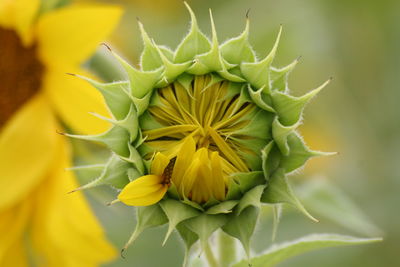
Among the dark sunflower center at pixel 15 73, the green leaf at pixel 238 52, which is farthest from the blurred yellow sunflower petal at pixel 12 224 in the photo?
the green leaf at pixel 238 52

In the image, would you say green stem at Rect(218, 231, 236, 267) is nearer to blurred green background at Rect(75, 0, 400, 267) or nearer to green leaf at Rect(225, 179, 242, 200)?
green leaf at Rect(225, 179, 242, 200)

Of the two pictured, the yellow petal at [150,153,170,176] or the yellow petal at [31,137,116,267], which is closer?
the yellow petal at [150,153,170,176]

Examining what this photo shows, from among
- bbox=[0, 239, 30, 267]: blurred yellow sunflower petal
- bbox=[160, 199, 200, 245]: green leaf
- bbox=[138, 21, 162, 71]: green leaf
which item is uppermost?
bbox=[138, 21, 162, 71]: green leaf

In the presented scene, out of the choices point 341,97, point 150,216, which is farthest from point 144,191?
point 341,97

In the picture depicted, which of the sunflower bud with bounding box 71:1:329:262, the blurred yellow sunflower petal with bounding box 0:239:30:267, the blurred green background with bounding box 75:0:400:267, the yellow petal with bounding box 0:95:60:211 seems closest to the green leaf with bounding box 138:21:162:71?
the sunflower bud with bounding box 71:1:329:262

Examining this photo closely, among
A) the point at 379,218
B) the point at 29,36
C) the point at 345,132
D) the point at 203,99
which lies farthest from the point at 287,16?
the point at 203,99

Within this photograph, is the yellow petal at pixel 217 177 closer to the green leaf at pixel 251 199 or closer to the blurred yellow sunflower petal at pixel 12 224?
the green leaf at pixel 251 199

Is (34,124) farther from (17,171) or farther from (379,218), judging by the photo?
(379,218)
